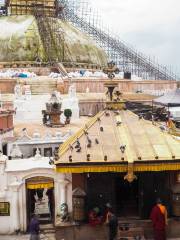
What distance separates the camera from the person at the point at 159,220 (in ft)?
30.5

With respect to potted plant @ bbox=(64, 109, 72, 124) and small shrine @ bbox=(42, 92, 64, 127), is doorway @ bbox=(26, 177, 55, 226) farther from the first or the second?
potted plant @ bbox=(64, 109, 72, 124)

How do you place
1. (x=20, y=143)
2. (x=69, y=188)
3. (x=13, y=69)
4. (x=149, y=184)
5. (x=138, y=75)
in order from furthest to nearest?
(x=138, y=75)
(x=13, y=69)
(x=20, y=143)
(x=69, y=188)
(x=149, y=184)

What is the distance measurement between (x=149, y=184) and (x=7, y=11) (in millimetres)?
33242

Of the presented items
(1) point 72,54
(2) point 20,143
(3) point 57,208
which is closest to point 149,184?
(3) point 57,208

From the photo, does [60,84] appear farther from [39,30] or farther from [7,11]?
[7,11]

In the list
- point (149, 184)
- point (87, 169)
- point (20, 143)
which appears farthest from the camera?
point (20, 143)

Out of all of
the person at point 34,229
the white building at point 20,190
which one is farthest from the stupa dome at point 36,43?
the person at point 34,229

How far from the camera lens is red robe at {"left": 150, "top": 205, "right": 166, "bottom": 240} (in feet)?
30.5

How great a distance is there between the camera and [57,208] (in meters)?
11.2

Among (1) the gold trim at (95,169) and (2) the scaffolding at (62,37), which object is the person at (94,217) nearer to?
(1) the gold trim at (95,169)

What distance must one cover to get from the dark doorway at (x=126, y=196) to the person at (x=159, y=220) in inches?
43.3

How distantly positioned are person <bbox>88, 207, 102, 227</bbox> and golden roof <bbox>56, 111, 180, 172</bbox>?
3.23ft

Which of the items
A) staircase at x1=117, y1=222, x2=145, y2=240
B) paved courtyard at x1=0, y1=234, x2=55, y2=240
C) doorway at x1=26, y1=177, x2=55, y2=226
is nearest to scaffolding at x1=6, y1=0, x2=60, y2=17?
doorway at x1=26, y1=177, x2=55, y2=226

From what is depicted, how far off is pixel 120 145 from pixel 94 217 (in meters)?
1.50
